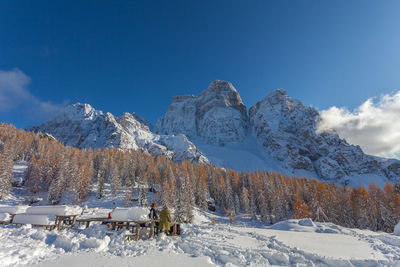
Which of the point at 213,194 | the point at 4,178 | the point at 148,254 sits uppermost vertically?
the point at 4,178

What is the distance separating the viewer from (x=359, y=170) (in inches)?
7146

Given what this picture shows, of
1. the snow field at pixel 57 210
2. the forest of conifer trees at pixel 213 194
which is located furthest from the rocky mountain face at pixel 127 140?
the snow field at pixel 57 210

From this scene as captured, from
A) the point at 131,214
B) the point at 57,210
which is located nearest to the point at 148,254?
the point at 131,214

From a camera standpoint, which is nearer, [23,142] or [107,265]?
[107,265]

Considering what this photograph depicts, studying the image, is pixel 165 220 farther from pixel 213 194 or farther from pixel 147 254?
pixel 213 194

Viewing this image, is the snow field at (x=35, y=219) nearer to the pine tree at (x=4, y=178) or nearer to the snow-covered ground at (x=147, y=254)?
the snow-covered ground at (x=147, y=254)

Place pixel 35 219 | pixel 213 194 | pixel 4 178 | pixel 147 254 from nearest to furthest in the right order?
pixel 147 254
pixel 35 219
pixel 4 178
pixel 213 194

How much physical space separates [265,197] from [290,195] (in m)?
9.31

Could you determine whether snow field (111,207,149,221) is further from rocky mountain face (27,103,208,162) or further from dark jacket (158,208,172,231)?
rocky mountain face (27,103,208,162)

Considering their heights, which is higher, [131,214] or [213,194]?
[131,214]

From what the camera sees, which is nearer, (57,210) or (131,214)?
(131,214)

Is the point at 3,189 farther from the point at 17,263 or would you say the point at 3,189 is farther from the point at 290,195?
the point at 290,195

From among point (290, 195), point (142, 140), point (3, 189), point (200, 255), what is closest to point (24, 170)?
point (3, 189)

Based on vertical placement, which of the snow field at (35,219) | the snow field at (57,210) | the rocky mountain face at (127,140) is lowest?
the snow field at (35,219)
